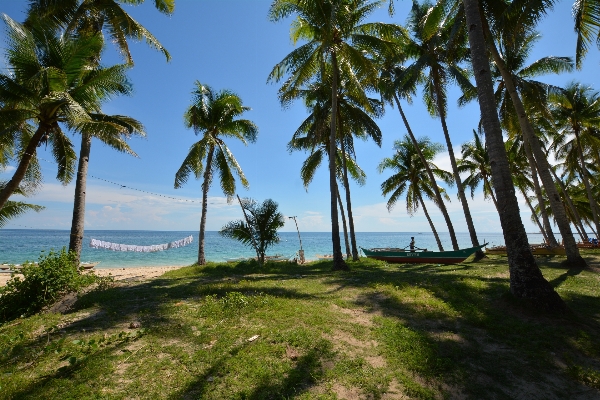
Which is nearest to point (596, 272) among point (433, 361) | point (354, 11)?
point (433, 361)

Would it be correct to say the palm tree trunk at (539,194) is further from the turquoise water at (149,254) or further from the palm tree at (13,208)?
the palm tree at (13,208)

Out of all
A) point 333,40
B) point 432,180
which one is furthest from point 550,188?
point 333,40

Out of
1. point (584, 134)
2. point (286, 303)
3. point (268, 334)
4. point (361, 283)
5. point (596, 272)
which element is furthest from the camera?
point (584, 134)

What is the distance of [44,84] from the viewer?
7566 mm

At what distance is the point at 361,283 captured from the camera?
29.0 ft

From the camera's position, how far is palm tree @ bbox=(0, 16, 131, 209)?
730cm

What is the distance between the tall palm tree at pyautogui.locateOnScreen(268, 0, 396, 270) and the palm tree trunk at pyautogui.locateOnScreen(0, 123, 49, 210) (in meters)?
8.82

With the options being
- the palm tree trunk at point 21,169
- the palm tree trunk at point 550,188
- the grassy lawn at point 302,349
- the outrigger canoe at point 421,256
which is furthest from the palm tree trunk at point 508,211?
the palm tree trunk at point 21,169

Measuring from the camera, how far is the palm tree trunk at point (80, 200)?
9.84m

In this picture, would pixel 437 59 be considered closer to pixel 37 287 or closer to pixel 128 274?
pixel 37 287

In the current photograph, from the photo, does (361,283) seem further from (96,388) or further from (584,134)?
(584,134)

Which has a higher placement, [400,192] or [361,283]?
[400,192]

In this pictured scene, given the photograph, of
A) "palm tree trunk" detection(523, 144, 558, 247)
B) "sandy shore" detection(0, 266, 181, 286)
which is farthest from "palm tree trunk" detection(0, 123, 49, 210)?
"palm tree trunk" detection(523, 144, 558, 247)

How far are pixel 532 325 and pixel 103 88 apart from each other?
483 inches
